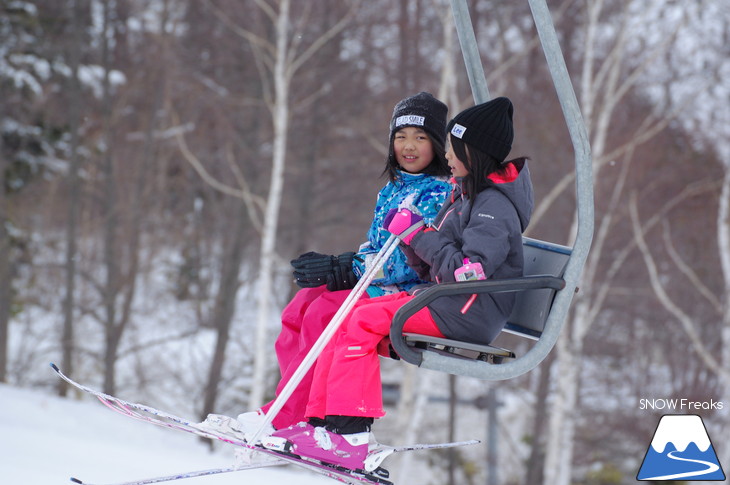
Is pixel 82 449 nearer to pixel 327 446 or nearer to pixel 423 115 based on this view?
pixel 327 446

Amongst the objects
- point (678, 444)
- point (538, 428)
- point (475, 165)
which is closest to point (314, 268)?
point (475, 165)

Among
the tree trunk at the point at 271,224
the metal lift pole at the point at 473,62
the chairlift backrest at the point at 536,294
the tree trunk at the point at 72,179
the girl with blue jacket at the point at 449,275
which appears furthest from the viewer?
the tree trunk at the point at 72,179

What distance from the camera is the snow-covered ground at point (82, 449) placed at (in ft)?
19.6

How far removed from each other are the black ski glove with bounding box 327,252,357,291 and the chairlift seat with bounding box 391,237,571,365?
1.58ft

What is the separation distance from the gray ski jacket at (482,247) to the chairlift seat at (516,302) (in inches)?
2.7

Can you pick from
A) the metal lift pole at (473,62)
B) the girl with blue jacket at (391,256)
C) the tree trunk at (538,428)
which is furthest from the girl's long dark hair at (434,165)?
the tree trunk at (538,428)

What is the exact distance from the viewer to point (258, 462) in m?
2.93

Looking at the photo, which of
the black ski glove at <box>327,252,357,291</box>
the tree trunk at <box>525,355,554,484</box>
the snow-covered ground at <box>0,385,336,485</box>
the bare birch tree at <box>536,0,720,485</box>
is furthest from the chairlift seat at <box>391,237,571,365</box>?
the tree trunk at <box>525,355,554,484</box>

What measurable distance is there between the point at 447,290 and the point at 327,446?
680 millimetres

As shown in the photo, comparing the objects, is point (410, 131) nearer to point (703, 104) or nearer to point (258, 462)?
point (258, 462)

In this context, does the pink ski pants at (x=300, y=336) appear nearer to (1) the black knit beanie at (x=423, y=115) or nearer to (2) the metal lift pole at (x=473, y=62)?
(1) the black knit beanie at (x=423, y=115)

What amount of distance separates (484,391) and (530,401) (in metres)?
1.10

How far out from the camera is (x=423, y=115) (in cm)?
310

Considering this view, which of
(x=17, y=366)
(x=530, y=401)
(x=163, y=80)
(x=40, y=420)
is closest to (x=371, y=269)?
(x=40, y=420)
